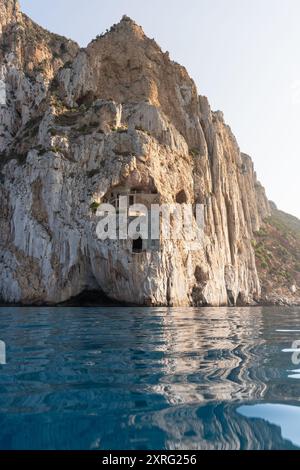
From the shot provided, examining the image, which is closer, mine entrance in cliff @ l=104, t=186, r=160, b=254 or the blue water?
the blue water

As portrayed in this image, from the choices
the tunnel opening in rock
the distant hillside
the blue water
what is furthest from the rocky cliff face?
the blue water

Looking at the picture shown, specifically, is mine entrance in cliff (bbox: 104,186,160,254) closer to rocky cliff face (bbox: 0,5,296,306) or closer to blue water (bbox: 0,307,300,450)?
rocky cliff face (bbox: 0,5,296,306)

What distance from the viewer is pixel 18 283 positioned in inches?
1783

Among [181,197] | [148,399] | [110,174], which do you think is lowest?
[148,399]

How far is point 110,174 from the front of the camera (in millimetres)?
45375

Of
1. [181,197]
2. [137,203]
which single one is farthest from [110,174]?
[181,197]

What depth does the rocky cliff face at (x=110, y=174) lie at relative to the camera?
4294cm

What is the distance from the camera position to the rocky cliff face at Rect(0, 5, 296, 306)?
4294cm

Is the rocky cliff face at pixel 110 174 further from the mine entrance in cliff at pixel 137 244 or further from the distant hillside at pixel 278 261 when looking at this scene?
the distant hillside at pixel 278 261

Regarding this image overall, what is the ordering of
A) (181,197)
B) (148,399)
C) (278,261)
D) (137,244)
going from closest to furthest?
(148,399)
(137,244)
(181,197)
(278,261)

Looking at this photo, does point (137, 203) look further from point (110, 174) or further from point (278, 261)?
point (278, 261)

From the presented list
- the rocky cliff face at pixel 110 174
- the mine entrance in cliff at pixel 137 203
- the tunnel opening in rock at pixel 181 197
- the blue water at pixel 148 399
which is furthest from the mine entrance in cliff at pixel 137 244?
the blue water at pixel 148 399

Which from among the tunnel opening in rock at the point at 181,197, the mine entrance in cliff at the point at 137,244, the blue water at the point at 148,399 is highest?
the tunnel opening in rock at the point at 181,197

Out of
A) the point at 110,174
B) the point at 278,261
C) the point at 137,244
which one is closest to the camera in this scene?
the point at 110,174
